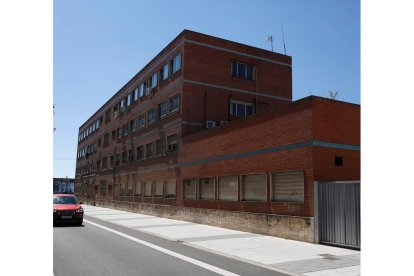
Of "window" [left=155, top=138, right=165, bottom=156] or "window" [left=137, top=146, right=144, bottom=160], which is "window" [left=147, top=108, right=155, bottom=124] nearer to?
"window" [left=155, top=138, right=165, bottom=156]

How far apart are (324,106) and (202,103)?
13.2 meters

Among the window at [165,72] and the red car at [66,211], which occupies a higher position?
the window at [165,72]

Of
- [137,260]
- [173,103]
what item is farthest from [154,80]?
[137,260]

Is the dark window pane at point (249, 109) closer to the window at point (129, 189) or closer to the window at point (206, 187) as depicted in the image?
the window at point (206, 187)

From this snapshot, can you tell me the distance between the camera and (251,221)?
17234 millimetres

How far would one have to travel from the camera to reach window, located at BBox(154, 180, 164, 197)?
99.2 ft

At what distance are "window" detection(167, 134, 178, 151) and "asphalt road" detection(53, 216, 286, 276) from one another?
14901 mm

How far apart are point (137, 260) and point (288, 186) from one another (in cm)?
785

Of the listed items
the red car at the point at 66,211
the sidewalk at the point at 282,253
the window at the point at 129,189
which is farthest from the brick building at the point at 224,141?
the red car at the point at 66,211

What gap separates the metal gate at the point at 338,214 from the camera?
12109mm

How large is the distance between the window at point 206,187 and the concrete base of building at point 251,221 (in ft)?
2.87

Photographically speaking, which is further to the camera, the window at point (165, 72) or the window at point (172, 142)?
the window at point (165, 72)

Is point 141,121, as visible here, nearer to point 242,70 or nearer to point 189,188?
point 242,70

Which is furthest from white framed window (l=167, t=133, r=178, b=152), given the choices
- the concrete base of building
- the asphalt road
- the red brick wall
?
the asphalt road
